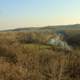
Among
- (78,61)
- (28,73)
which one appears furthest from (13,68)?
(78,61)

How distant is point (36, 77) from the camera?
10.2m

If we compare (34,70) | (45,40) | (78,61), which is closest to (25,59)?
(34,70)

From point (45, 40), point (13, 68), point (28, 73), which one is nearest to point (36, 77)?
point (28, 73)

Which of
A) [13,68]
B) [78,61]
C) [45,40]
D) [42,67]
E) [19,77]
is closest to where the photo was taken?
[19,77]

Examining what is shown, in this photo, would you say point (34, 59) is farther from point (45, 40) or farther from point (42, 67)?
point (45, 40)

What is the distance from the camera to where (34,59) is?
13.0 m

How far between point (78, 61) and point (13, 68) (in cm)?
330

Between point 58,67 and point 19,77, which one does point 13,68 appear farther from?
point 58,67

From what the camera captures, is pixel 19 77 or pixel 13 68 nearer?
pixel 19 77

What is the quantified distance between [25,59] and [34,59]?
63 centimetres

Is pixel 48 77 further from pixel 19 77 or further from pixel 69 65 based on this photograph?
pixel 69 65

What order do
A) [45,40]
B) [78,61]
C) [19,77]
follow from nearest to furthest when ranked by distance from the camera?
[19,77] < [78,61] < [45,40]

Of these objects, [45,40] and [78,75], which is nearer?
[78,75]

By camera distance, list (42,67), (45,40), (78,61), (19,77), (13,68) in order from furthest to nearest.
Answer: (45,40) < (78,61) < (42,67) < (13,68) < (19,77)
